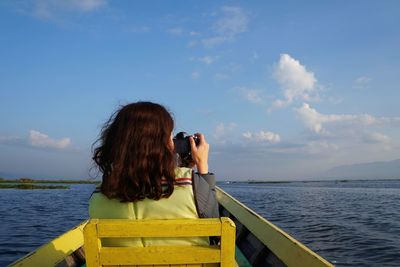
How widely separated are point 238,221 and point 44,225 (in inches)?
418

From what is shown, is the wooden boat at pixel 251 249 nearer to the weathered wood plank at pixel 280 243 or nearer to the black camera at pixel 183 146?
the weathered wood plank at pixel 280 243

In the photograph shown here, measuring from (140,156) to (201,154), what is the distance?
0.64 meters

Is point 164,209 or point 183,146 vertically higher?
point 183,146

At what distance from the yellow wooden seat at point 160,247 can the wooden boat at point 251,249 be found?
1.35 metres

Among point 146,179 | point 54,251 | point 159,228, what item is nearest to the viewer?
point 159,228

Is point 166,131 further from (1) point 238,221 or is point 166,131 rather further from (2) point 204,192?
(1) point 238,221

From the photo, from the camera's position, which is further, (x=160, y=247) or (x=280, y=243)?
(x=280, y=243)

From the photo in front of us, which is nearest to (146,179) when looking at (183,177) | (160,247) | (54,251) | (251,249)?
(183,177)

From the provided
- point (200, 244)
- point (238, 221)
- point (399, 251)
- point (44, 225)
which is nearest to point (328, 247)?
point (399, 251)

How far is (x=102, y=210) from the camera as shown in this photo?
108 inches

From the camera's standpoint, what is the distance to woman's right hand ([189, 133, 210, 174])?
3.01 metres

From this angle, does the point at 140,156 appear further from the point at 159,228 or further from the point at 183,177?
the point at 159,228

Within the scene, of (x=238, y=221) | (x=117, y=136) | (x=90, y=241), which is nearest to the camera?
(x=90, y=241)

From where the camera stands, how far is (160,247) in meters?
2.47
